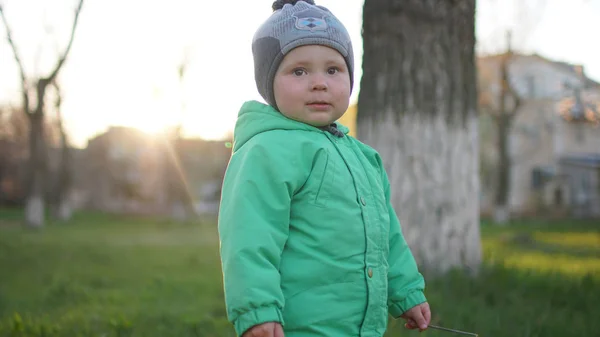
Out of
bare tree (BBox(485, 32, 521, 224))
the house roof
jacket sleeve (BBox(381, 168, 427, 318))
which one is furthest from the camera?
the house roof

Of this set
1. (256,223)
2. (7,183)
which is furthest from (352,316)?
(7,183)

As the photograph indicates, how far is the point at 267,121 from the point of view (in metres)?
2.27

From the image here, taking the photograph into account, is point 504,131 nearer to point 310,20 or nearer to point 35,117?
point 35,117

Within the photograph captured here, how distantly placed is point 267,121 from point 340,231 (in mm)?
488

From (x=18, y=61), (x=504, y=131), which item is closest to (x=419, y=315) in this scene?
(x=18, y=61)

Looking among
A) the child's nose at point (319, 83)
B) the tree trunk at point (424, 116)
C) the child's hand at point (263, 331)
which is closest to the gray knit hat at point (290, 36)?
the child's nose at point (319, 83)

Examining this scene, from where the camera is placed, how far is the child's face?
227cm

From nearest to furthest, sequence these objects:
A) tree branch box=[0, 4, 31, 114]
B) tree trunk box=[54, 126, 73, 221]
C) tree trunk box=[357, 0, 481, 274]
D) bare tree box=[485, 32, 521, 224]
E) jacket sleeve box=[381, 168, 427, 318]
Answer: jacket sleeve box=[381, 168, 427, 318] < tree trunk box=[357, 0, 481, 274] < tree branch box=[0, 4, 31, 114] < bare tree box=[485, 32, 521, 224] < tree trunk box=[54, 126, 73, 221]

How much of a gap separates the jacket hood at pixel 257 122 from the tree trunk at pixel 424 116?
314 centimetres

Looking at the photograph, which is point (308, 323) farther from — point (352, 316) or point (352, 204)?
point (352, 204)

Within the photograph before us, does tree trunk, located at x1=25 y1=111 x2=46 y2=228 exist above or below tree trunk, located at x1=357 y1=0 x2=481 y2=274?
below

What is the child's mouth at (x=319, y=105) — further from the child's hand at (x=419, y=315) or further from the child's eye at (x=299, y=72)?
the child's hand at (x=419, y=315)

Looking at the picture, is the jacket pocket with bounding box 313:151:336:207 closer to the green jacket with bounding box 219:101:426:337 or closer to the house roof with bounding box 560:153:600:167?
the green jacket with bounding box 219:101:426:337

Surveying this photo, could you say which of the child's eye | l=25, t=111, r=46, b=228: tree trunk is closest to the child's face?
the child's eye
